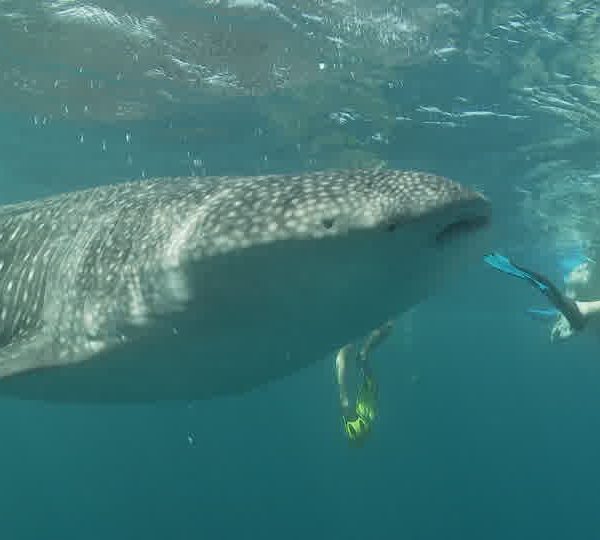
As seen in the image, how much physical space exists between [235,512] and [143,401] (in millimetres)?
39025

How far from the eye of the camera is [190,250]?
138 inches

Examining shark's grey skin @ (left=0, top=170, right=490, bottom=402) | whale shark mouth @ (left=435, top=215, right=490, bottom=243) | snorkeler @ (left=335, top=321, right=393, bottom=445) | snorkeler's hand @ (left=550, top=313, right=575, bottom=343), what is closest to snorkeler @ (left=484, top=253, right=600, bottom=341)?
snorkeler's hand @ (left=550, top=313, right=575, bottom=343)

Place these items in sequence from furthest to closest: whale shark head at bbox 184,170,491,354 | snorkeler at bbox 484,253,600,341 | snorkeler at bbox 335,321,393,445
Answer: snorkeler at bbox 335,321,393,445 < snorkeler at bbox 484,253,600,341 < whale shark head at bbox 184,170,491,354

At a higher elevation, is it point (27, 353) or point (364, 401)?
point (27, 353)

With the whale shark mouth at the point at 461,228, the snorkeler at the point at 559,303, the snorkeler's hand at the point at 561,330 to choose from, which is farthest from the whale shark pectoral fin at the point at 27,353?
the snorkeler's hand at the point at 561,330

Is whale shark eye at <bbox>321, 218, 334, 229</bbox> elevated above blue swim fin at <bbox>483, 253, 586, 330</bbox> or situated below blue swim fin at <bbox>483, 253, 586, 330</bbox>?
above

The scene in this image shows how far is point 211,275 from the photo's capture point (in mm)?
3438

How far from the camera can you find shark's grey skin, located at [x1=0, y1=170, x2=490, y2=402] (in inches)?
122

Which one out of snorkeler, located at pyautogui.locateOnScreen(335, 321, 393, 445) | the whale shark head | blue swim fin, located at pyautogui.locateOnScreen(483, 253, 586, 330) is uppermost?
the whale shark head

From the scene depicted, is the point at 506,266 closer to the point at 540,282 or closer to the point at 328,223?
the point at 540,282

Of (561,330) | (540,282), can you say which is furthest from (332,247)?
(561,330)

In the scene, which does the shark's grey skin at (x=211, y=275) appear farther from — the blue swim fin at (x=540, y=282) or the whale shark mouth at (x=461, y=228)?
the blue swim fin at (x=540, y=282)

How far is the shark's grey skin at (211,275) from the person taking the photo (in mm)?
3107

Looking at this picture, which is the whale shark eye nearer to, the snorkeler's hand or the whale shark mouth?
the whale shark mouth
